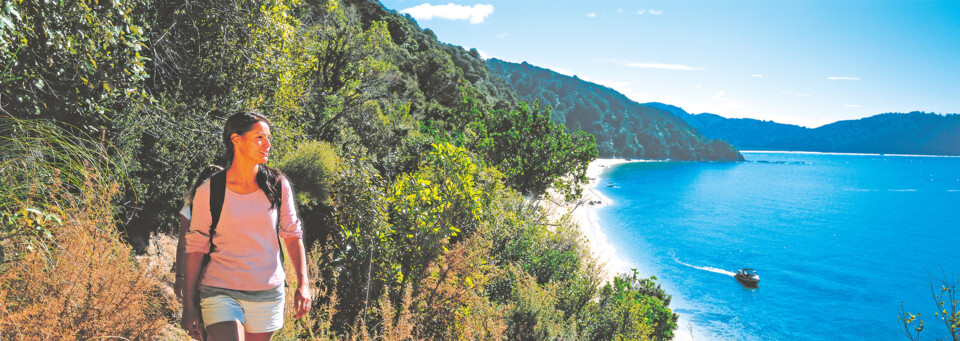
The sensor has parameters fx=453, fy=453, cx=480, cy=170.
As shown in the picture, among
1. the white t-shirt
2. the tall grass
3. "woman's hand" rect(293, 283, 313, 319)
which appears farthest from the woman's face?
the tall grass

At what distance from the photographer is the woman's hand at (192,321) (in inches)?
89.3

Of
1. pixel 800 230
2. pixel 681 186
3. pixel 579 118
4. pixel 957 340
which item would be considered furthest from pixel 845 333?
pixel 579 118

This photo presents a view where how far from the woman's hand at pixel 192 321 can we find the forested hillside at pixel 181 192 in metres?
1.08

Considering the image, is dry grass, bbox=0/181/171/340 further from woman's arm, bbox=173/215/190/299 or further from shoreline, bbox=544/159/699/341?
A: shoreline, bbox=544/159/699/341

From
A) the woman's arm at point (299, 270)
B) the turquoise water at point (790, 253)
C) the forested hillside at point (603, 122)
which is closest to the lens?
the woman's arm at point (299, 270)

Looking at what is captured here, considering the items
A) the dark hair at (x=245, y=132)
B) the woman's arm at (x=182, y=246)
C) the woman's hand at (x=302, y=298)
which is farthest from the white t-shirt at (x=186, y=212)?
the woman's hand at (x=302, y=298)

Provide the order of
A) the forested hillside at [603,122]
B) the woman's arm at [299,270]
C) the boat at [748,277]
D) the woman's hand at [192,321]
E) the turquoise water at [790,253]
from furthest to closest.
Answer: the forested hillside at [603,122] → the boat at [748,277] → the turquoise water at [790,253] → the woman's arm at [299,270] → the woman's hand at [192,321]

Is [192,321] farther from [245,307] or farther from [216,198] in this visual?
[216,198]

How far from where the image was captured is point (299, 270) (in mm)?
2695

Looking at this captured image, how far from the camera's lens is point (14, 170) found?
9.07 ft

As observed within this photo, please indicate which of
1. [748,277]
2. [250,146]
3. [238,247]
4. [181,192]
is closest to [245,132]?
[250,146]

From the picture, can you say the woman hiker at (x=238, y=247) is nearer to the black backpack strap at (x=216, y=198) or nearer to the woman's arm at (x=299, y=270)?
the black backpack strap at (x=216, y=198)

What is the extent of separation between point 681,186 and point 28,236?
11524 centimetres

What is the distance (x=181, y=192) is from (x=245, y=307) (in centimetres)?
797
